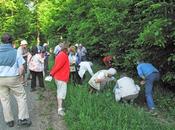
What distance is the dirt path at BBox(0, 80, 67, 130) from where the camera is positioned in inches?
406

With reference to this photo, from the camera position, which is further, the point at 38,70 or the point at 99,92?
the point at 38,70

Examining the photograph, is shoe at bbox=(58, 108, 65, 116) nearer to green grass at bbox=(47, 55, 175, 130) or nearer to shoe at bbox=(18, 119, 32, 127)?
green grass at bbox=(47, 55, 175, 130)

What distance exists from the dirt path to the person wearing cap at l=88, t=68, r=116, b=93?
4.48ft

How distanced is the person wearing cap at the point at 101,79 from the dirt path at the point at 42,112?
1365 mm

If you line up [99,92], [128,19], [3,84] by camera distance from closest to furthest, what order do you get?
[3,84], [99,92], [128,19]

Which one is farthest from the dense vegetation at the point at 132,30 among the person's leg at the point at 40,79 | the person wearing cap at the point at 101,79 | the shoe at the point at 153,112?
the person's leg at the point at 40,79

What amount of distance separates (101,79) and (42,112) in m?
2.27

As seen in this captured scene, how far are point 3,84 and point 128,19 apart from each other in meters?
6.81

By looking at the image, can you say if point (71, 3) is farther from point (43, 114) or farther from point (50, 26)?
point (43, 114)

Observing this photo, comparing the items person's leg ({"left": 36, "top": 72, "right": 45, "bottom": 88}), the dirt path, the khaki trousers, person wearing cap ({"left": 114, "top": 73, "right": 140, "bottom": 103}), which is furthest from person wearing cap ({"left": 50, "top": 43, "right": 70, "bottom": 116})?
person's leg ({"left": 36, "top": 72, "right": 45, "bottom": 88})

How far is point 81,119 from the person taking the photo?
9.88 meters

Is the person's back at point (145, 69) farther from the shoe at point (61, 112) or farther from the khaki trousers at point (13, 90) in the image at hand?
the khaki trousers at point (13, 90)

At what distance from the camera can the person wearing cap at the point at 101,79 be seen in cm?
1320

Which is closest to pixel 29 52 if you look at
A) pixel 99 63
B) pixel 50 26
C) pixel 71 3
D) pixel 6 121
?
pixel 6 121
